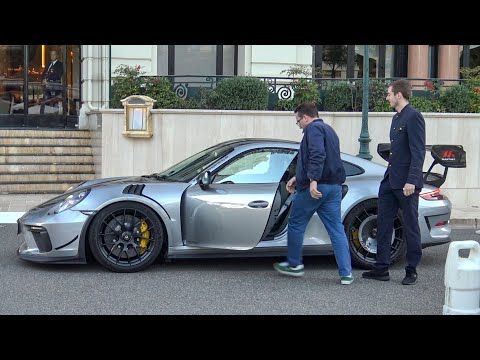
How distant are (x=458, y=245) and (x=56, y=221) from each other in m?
3.74

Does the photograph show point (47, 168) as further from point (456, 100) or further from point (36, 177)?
point (456, 100)

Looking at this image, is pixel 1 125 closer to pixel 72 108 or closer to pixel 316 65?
pixel 72 108

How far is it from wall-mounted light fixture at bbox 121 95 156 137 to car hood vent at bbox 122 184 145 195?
19.0 feet

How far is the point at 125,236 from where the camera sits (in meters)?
6.64

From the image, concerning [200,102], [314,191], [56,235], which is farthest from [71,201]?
[200,102]

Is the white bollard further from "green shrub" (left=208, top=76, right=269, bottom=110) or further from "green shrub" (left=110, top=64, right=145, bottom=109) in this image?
"green shrub" (left=110, top=64, right=145, bottom=109)

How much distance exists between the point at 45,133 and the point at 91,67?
2084mm

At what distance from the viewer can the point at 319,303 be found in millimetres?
5844

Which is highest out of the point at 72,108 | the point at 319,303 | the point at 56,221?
the point at 72,108

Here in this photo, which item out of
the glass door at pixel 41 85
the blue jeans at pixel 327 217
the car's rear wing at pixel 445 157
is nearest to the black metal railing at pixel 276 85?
the glass door at pixel 41 85

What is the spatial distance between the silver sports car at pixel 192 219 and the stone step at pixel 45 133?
7.61m

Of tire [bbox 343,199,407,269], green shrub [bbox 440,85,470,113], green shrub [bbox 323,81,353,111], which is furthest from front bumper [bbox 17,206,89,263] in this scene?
green shrub [bbox 440,85,470,113]

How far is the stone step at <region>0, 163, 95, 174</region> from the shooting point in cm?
1308

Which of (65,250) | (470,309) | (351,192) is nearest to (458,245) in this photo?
(470,309)
